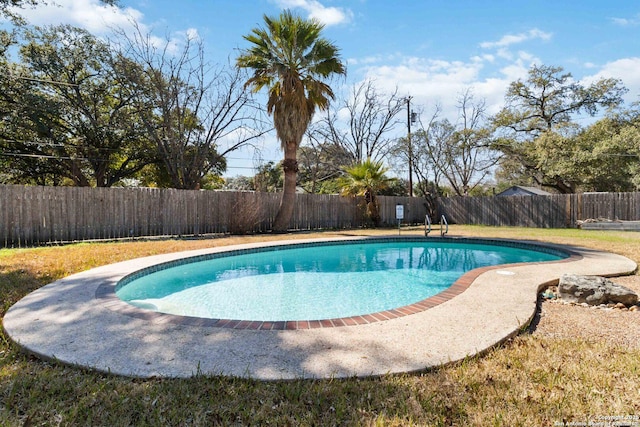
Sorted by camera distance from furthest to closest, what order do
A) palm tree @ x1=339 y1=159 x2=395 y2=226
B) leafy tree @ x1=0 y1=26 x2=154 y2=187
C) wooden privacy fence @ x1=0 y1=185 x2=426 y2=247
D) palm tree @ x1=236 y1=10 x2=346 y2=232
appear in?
leafy tree @ x1=0 y1=26 x2=154 y2=187, palm tree @ x1=339 y1=159 x2=395 y2=226, palm tree @ x1=236 y1=10 x2=346 y2=232, wooden privacy fence @ x1=0 y1=185 x2=426 y2=247

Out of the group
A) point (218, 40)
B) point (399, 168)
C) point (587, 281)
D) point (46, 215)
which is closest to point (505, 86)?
point (399, 168)

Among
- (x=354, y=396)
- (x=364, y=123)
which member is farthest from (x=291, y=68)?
(x=364, y=123)

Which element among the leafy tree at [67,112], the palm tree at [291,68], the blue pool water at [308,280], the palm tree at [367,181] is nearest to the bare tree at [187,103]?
the leafy tree at [67,112]

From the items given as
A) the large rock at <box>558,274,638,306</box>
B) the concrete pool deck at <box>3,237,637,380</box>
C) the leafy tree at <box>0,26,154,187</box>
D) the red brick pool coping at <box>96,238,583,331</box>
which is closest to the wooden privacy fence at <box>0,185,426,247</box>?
the concrete pool deck at <box>3,237,637,380</box>

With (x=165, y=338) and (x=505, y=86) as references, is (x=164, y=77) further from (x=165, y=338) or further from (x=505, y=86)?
(x=505, y=86)

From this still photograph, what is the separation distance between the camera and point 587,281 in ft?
12.9

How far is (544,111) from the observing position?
2436 centimetres

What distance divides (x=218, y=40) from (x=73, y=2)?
702 cm

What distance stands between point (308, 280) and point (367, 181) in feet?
31.7

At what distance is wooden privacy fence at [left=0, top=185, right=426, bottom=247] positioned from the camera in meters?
8.94

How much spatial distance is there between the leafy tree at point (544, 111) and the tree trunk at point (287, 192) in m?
16.4

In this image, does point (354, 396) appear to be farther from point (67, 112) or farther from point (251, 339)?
point (67, 112)

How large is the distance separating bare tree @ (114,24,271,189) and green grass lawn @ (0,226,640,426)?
1638 centimetres

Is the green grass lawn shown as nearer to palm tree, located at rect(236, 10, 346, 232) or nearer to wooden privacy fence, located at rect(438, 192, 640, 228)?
palm tree, located at rect(236, 10, 346, 232)
